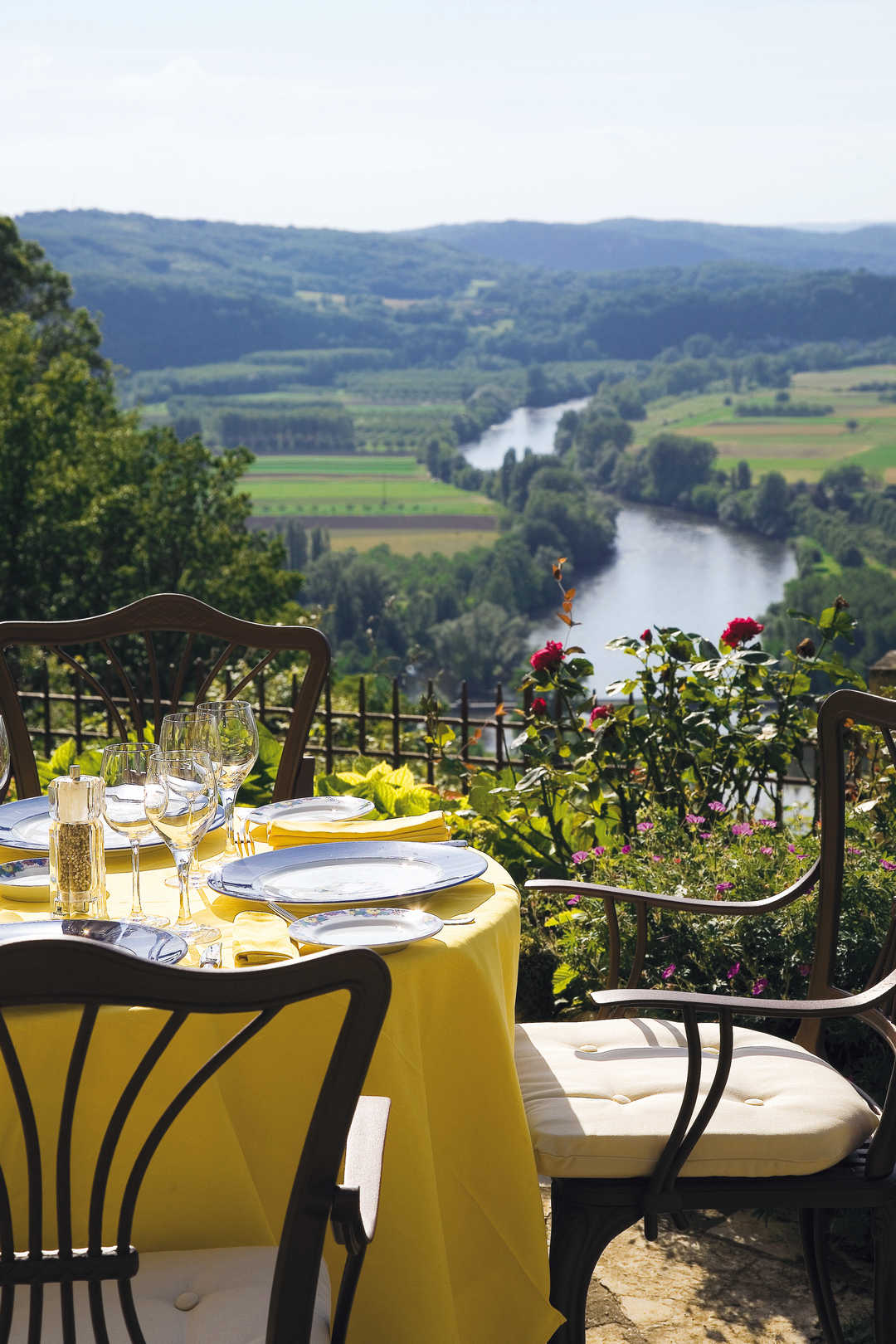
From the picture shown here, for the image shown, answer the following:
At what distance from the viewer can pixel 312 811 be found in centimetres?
240

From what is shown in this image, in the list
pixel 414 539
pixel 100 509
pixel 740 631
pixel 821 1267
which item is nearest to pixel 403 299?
pixel 414 539

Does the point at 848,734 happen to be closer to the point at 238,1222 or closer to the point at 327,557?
the point at 238,1222

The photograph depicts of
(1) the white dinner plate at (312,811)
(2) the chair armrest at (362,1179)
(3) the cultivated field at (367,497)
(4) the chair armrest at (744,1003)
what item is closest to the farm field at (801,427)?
(3) the cultivated field at (367,497)

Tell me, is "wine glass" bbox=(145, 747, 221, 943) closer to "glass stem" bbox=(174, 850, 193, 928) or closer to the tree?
"glass stem" bbox=(174, 850, 193, 928)

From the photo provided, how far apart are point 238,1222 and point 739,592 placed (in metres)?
47.4

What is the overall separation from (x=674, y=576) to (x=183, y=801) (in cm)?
4673

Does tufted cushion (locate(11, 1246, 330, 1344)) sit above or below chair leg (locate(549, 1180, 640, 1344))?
above

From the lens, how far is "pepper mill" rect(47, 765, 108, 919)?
1850mm

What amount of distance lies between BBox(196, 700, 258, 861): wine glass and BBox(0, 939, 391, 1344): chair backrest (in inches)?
30.9

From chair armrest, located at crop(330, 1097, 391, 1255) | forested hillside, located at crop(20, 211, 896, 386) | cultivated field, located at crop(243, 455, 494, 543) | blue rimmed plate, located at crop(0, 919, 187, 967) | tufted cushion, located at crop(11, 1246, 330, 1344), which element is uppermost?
forested hillside, located at crop(20, 211, 896, 386)

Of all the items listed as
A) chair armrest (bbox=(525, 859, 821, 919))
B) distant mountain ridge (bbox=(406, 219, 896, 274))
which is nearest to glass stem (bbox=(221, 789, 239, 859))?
chair armrest (bbox=(525, 859, 821, 919))

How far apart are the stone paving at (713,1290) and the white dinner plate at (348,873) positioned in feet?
3.35

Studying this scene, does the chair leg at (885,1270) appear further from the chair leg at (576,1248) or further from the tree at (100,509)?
the tree at (100,509)

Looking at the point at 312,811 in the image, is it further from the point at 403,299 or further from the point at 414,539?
the point at 403,299
